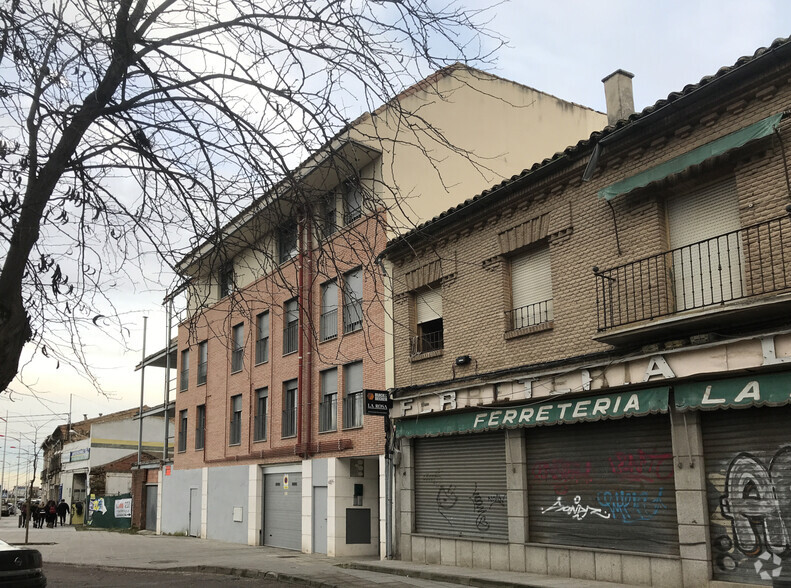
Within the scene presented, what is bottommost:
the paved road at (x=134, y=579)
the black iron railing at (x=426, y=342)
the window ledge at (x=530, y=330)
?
the paved road at (x=134, y=579)

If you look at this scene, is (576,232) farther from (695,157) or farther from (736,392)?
(736,392)

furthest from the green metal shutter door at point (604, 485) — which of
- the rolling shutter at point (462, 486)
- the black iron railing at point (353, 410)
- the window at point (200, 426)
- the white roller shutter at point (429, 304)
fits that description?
the window at point (200, 426)

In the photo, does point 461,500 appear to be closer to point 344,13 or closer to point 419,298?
point 419,298

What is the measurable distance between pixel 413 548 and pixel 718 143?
1063cm

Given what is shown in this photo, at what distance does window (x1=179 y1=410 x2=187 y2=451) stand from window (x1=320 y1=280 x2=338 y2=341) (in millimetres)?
12764

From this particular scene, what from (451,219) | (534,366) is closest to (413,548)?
(534,366)

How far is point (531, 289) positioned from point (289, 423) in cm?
1130

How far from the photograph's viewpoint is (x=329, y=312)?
22297 millimetres

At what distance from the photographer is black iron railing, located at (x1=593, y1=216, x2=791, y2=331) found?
34.9 feet

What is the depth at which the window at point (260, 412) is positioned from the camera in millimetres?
25906

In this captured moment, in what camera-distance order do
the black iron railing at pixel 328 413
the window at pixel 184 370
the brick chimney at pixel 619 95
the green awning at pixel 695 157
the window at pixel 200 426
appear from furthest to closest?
the window at pixel 184 370 < the window at pixel 200 426 < the black iron railing at pixel 328 413 < the brick chimney at pixel 619 95 < the green awning at pixel 695 157

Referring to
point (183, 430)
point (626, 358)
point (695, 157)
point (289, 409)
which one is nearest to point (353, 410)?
point (289, 409)

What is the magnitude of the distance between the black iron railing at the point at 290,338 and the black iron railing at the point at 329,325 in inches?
63.2

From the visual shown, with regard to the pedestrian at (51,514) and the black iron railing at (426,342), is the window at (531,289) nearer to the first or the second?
the black iron railing at (426,342)
